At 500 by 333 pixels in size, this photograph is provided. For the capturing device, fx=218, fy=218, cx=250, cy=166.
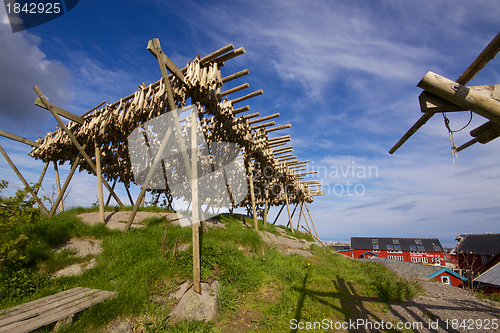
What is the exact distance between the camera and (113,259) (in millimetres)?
5117

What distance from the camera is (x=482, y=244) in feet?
89.1

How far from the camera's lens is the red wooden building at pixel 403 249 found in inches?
1374

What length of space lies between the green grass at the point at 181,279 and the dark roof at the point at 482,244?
1093 inches

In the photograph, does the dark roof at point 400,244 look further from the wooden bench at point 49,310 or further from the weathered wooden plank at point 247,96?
the wooden bench at point 49,310

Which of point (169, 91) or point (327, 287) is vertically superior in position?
point (169, 91)

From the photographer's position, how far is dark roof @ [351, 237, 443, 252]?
36312 millimetres

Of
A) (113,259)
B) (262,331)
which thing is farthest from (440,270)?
(113,259)

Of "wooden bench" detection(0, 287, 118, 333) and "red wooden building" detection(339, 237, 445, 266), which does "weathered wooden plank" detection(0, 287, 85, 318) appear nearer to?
"wooden bench" detection(0, 287, 118, 333)

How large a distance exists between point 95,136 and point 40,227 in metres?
3.41

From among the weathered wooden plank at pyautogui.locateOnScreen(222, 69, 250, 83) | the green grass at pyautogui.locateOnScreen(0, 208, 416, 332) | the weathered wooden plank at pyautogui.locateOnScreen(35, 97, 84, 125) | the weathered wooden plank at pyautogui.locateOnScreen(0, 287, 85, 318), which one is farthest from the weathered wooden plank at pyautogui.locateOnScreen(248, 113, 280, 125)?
the weathered wooden plank at pyautogui.locateOnScreen(0, 287, 85, 318)

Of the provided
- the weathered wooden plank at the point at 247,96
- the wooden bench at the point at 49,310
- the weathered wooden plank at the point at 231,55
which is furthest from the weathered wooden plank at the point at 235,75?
the wooden bench at the point at 49,310

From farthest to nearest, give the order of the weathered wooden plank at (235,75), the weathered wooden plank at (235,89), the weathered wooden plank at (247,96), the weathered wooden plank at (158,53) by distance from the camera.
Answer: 1. the weathered wooden plank at (247,96)
2. the weathered wooden plank at (235,89)
3. the weathered wooden plank at (235,75)
4. the weathered wooden plank at (158,53)

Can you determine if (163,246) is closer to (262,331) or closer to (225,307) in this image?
(225,307)

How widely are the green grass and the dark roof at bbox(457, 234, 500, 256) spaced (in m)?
27.8
